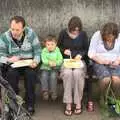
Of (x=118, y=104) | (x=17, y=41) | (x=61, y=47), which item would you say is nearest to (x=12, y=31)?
(x=17, y=41)

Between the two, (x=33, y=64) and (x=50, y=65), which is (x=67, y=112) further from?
(x=33, y=64)

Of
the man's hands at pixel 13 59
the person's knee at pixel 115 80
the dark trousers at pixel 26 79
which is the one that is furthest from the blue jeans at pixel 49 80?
the person's knee at pixel 115 80

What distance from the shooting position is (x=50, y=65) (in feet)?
21.4

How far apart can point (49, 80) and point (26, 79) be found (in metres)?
0.32

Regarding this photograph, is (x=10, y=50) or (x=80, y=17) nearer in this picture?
(x=10, y=50)

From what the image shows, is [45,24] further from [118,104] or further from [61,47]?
[118,104]

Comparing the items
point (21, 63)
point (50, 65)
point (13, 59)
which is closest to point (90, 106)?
point (50, 65)

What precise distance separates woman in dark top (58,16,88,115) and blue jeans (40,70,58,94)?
0.42 ft

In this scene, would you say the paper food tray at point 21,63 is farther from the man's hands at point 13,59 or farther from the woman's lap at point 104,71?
the woman's lap at point 104,71

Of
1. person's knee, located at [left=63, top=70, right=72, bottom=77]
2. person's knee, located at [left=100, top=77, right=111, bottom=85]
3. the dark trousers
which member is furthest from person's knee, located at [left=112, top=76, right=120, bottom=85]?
the dark trousers

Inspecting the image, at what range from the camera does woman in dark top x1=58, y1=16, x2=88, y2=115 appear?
21.2 ft

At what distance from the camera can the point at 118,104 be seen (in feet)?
21.2

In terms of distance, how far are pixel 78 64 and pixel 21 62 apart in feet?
2.50

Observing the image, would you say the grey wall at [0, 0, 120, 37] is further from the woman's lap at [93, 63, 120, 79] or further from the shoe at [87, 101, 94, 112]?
the shoe at [87, 101, 94, 112]
